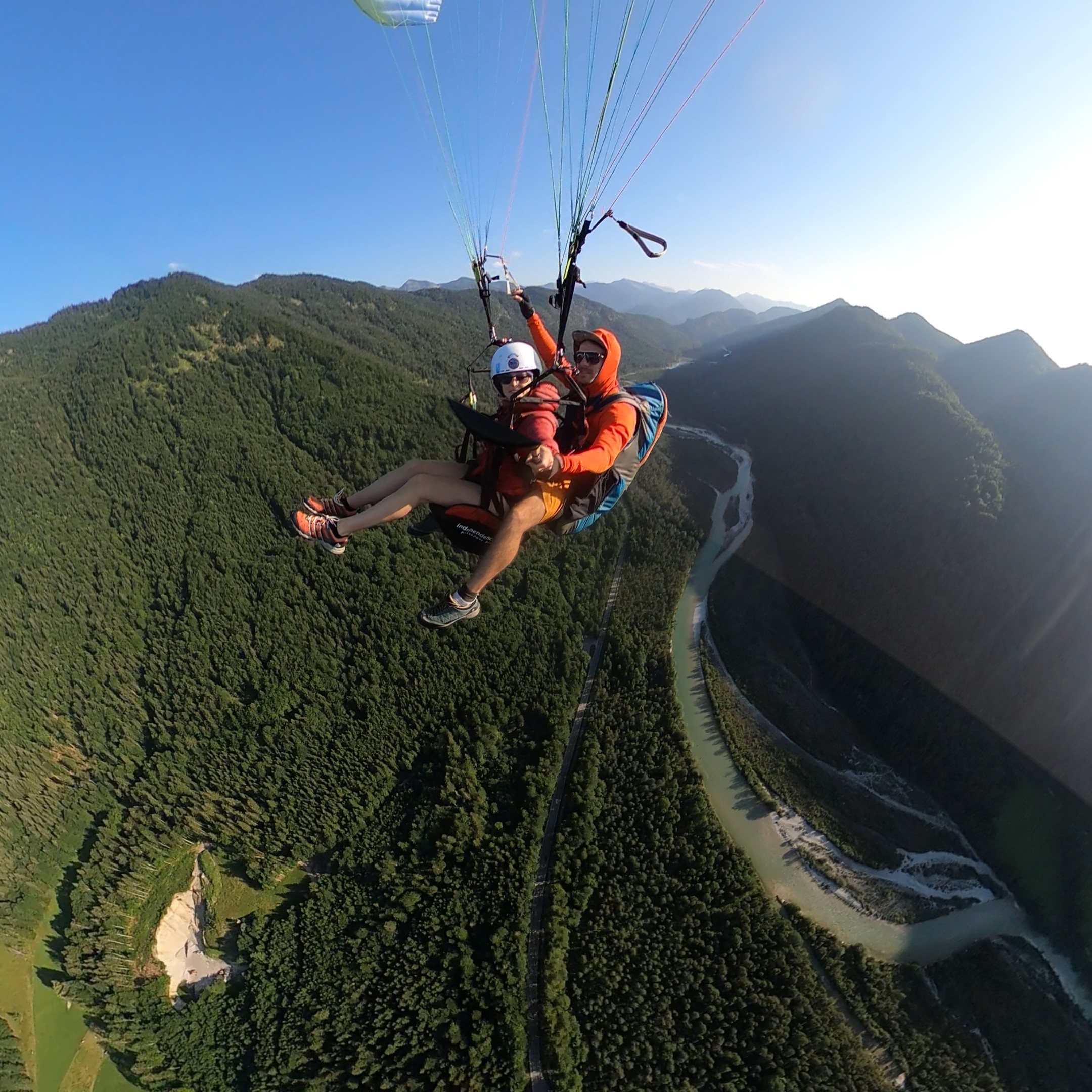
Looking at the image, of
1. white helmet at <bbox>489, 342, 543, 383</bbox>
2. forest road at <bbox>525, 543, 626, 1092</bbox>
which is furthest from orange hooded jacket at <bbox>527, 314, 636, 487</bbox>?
forest road at <bbox>525, 543, 626, 1092</bbox>

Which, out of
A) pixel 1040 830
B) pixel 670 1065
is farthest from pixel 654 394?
pixel 1040 830

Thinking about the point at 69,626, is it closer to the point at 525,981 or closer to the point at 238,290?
the point at 525,981

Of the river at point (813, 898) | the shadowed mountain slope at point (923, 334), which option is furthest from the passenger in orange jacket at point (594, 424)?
the shadowed mountain slope at point (923, 334)

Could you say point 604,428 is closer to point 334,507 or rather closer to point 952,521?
point 334,507

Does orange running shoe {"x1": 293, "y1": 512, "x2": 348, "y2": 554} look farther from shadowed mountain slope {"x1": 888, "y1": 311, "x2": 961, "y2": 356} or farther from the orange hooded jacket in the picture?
shadowed mountain slope {"x1": 888, "y1": 311, "x2": 961, "y2": 356}

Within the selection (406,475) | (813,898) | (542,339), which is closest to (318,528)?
(406,475)

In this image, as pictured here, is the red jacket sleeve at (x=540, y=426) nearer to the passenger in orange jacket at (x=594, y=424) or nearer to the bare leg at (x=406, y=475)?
the passenger in orange jacket at (x=594, y=424)
